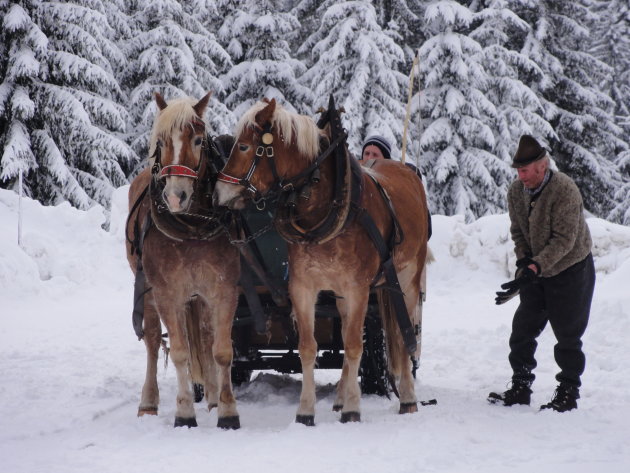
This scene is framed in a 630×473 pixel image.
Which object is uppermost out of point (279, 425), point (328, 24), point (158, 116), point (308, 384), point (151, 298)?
point (328, 24)

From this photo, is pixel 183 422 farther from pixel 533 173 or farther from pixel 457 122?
pixel 457 122

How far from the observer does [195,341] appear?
16.7 feet

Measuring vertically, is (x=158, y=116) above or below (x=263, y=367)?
above

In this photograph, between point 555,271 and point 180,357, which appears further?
point 555,271

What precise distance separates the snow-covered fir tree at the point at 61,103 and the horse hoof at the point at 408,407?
13149mm

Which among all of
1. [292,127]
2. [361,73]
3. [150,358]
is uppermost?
[361,73]

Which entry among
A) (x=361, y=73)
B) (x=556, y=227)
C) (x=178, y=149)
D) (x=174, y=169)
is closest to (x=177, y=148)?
(x=178, y=149)

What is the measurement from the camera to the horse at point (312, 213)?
407 centimetres

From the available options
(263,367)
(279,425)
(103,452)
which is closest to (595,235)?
(263,367)

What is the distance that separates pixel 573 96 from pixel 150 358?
21.5 meters

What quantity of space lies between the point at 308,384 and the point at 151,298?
56.1 inches

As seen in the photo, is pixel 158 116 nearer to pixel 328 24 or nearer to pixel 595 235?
pixel 595 235

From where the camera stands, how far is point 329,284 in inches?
172

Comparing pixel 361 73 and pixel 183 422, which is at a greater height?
pixel 361 73
